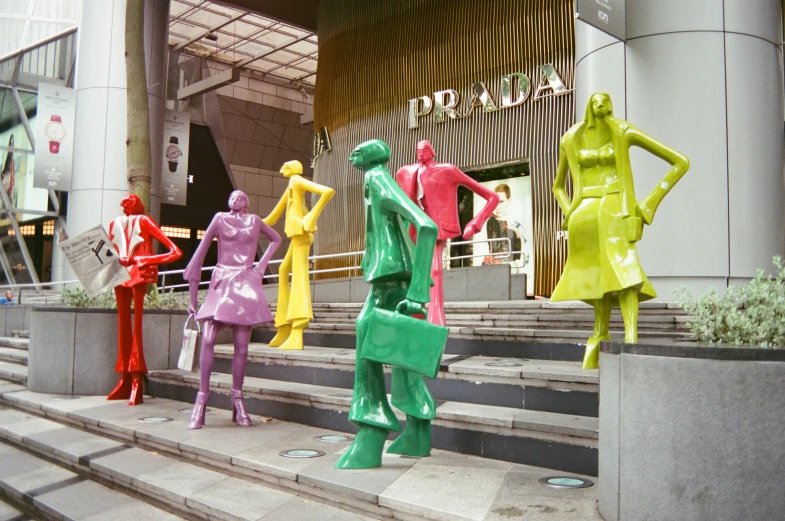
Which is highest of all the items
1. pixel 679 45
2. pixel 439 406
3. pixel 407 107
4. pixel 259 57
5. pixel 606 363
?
pixel 259 57

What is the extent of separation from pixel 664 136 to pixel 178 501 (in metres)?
6.93

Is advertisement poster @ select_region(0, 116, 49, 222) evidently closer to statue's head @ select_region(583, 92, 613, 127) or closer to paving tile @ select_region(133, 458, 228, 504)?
paving tile @ select_region(133, 458, 228, 504)

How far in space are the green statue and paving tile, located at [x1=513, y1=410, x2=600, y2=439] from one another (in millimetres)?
609

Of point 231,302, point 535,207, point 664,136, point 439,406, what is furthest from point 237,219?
point 535,207

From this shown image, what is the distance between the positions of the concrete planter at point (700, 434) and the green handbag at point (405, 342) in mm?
1146

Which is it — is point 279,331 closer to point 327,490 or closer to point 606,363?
point 327,490

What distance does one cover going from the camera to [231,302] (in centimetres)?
560

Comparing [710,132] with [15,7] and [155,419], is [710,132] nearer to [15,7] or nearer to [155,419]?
[155,419]

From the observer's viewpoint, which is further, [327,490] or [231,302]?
[231,302]

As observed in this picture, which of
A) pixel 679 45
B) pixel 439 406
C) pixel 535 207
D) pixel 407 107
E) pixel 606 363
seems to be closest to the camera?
pixel 606 363

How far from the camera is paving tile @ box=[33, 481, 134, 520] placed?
4273 millimetres

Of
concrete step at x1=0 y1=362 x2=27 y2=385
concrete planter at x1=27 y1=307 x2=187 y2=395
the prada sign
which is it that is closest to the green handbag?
concrete planter at x1=27 y1=307 x2=187 y2=395

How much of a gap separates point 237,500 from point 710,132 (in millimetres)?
6964

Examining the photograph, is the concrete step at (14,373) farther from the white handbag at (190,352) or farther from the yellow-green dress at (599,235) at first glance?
the yellow-green dress at (599,235)
